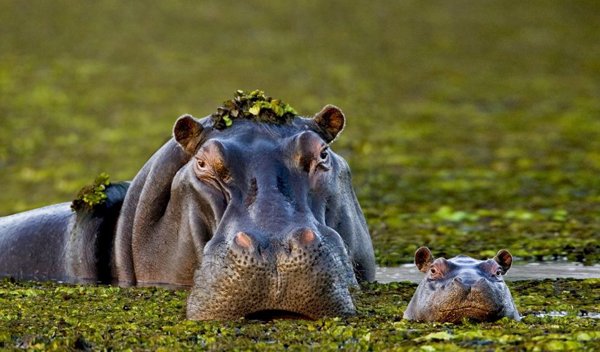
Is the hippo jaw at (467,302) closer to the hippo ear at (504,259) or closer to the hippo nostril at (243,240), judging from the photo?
the hippo ear at (504,259)

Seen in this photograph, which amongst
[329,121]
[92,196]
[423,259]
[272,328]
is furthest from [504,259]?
[92,196]

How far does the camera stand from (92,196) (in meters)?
8.81

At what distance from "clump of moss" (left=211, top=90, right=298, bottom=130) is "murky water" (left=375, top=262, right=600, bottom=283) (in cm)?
138

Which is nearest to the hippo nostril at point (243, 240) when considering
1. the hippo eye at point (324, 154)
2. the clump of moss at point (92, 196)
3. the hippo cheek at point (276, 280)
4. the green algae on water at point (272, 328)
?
the hippo cheek at point (276, 280)

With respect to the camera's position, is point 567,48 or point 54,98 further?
point 567,48

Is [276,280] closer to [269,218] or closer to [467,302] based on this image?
[269,218]

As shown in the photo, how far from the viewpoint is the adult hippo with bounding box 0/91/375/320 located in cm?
634

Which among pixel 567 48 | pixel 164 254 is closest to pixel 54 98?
pixel 567 48

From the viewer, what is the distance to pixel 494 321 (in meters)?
6.29

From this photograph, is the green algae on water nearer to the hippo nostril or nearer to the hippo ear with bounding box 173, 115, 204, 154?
the hippo nostril

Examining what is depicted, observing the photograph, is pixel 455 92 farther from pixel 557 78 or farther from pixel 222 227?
pixel 222 227

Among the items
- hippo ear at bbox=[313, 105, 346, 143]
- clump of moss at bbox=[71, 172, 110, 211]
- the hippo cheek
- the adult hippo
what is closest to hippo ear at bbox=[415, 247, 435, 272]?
the adult hippo

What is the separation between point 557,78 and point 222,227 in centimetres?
1816

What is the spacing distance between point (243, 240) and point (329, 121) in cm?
165
